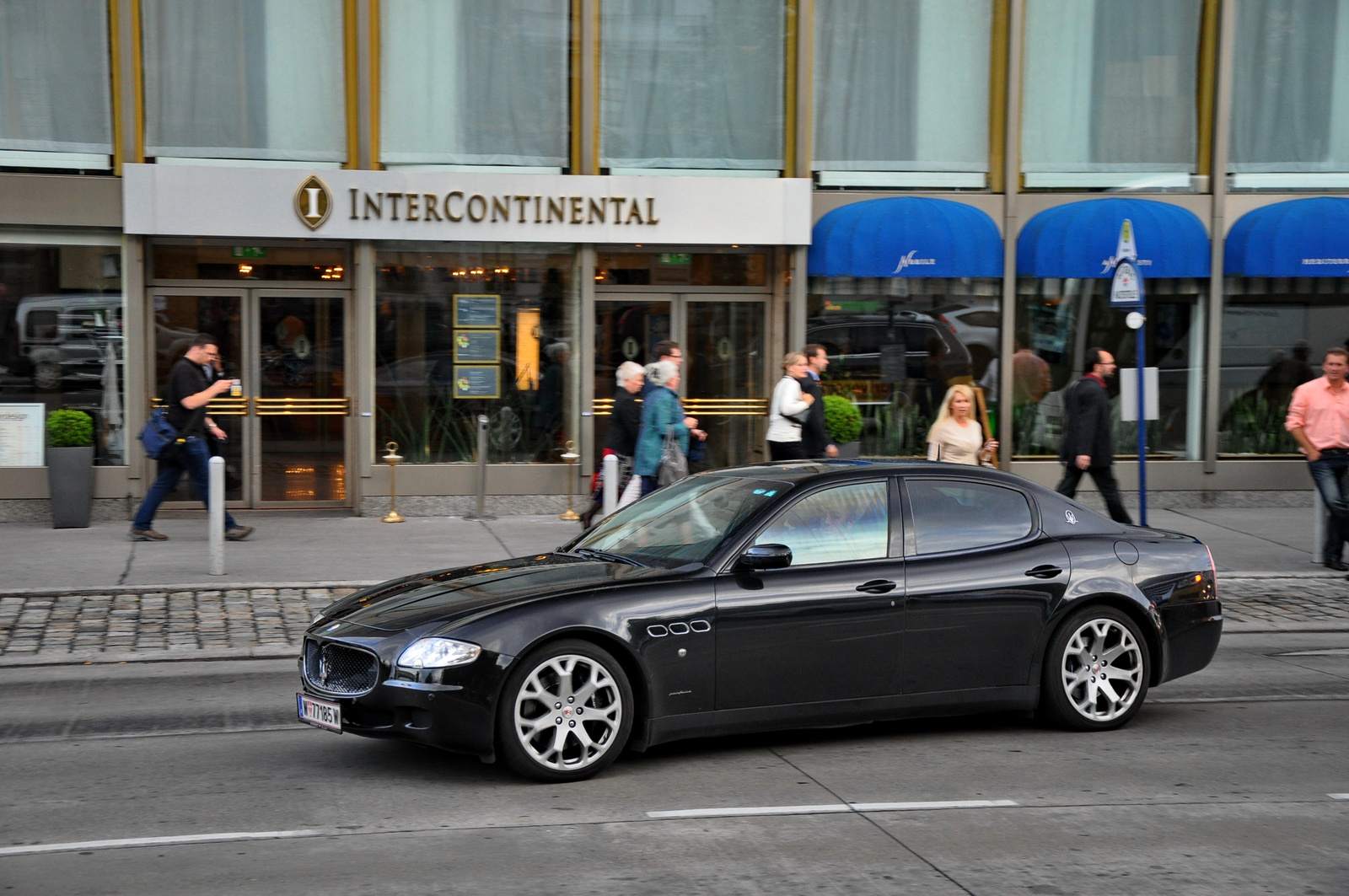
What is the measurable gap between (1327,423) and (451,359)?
8824mm

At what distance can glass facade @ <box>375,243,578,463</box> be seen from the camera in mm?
15414

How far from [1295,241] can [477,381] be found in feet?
31.1

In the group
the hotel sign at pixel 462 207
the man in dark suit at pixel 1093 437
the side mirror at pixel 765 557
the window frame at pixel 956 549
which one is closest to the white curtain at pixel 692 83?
the hotel sign at pixel 462 207

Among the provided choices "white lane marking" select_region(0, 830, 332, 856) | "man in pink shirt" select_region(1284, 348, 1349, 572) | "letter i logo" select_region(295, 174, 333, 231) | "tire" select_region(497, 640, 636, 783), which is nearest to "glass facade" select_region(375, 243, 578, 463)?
"letter i logo" select_region(295, 174, 333, 231)

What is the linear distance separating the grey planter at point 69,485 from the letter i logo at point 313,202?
3.22m

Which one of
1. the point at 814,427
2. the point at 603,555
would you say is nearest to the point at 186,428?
the point at 814,427

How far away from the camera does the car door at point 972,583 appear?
6.78m

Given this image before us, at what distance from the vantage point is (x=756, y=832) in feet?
17.8

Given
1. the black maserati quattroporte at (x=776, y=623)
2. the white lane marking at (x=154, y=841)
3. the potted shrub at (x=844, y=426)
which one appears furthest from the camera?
the potted shrub at (x=844, y=426)

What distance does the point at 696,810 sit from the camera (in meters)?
5.73

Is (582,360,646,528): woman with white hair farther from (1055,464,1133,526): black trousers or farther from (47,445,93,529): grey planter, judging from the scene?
(47,445,93,529): grey planter

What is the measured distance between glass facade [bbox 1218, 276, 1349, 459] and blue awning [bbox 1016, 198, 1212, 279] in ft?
3.23

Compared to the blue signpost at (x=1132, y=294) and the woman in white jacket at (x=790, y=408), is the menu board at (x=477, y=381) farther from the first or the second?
the blue signpost at (x=1132, y=294)

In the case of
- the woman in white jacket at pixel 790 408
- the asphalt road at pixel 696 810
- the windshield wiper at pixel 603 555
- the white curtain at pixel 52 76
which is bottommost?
the asphalt road at pixel 696 810
